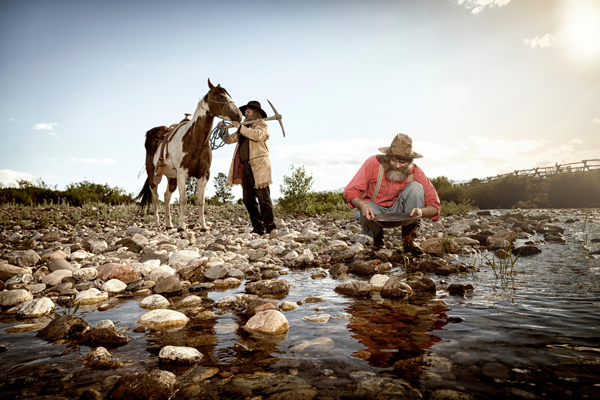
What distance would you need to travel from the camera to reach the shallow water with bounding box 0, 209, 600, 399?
3.78 feet

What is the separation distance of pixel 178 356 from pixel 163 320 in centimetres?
57

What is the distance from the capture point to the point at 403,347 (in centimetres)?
146

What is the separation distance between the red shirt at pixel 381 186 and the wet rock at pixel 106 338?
3.23 metres

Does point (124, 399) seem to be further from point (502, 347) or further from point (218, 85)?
point (218, 85)

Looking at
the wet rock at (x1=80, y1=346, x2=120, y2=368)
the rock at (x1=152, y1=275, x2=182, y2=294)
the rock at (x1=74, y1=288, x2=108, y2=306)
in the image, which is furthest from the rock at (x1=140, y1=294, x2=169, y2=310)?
the wet rock at (x1=80, y1=346, x2=120, y2=368)

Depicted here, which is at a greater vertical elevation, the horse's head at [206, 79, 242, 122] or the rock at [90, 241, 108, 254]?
the horse's head at [206, 79, 242, 122]

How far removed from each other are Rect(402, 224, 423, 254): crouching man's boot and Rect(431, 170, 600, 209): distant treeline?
1052 centimetres

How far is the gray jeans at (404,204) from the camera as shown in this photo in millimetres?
4238

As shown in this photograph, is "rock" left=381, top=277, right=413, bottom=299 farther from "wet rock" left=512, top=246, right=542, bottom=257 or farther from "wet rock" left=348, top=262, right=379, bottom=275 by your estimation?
"wet rock" left=512, top=246, right=542, bottom=257

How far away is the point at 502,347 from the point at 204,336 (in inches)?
55.1

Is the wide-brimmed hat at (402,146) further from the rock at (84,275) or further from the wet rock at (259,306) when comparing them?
the rock at (84,275)

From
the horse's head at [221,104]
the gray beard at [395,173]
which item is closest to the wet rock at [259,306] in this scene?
the gray beard at [395,173]

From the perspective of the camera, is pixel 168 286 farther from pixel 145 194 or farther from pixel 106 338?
pixel 145 194

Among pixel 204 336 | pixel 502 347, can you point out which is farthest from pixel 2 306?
pixel 502 347
